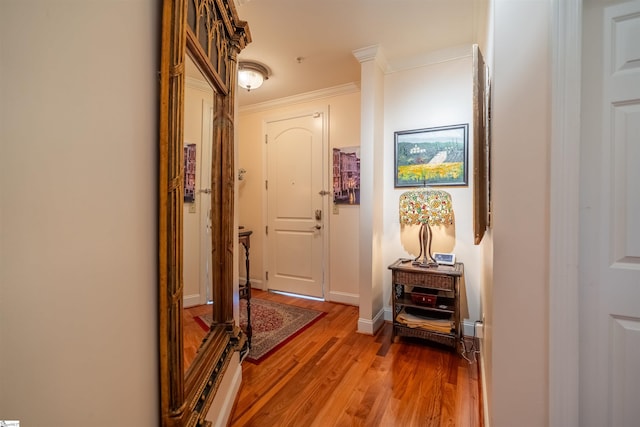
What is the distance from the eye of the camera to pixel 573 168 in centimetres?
104

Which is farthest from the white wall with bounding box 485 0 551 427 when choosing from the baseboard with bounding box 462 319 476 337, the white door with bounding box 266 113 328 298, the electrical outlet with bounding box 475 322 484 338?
the white door with bounding box 266 113 328 298

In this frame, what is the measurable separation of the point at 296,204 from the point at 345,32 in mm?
2000

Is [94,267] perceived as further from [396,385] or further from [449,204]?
[449,204]

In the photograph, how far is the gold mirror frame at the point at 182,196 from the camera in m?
0.81

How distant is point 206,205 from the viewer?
1303 mm

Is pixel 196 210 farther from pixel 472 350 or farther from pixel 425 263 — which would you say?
pixel 472 350

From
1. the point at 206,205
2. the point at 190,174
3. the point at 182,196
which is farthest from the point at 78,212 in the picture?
the point at 206,205

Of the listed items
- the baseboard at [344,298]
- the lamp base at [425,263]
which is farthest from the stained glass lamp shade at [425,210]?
the baseboard at [344,298]

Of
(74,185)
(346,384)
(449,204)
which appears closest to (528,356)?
(346,384)

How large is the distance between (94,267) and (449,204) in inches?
91.0

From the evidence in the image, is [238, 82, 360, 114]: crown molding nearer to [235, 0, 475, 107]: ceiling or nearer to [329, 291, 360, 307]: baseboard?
[235, 0, 475, 107]: ceiling

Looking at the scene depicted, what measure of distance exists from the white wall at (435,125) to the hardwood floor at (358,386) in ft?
2.14

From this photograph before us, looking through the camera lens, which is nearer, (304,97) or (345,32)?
(345,32)

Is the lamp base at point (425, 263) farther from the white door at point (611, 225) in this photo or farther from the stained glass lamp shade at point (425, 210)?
the white door at point (611, 225)
